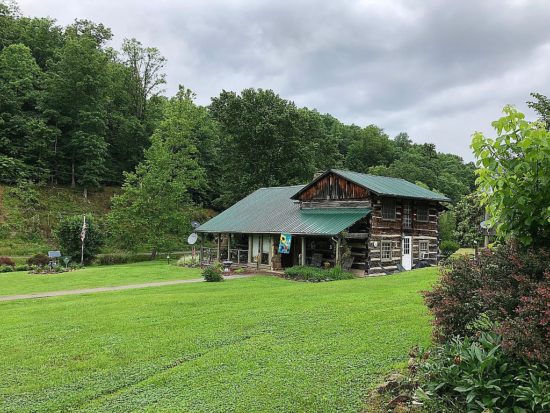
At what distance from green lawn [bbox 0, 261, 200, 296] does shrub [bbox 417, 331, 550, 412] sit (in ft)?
65.0

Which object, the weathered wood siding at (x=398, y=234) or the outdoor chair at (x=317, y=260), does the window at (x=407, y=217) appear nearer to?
the weathered wood siding at (x=398, y=234)

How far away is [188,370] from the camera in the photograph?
7.26 metres

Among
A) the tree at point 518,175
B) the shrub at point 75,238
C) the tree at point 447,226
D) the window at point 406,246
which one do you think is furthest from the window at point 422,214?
the shrub at point 75,238

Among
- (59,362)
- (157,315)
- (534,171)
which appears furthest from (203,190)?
(534,171)

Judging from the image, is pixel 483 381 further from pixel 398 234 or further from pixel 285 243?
pixel 398 234

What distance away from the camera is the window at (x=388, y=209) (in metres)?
25.7

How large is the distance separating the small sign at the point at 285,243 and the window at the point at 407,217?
25.3ft

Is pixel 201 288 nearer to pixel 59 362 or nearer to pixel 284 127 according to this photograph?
pixel 59 362

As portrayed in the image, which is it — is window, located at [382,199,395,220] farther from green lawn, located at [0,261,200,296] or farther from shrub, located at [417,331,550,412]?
→ shrub, located at [417,331,550,412]

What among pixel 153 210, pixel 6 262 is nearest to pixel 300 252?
pixel 153 210

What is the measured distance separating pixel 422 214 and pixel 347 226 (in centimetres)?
844

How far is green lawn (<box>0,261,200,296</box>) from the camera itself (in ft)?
69.7

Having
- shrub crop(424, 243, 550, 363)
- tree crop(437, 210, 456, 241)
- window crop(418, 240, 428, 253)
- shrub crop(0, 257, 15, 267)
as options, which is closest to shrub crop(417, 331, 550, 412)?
shrub crop(424, 243, 550, 363)

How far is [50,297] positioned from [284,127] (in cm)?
3678
